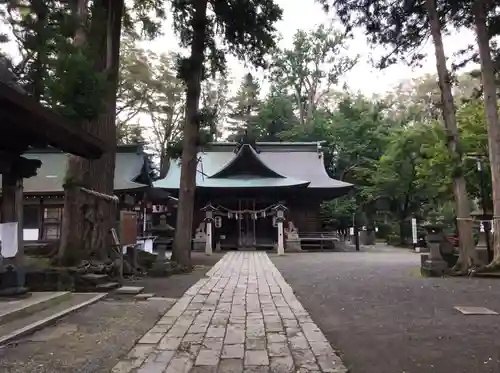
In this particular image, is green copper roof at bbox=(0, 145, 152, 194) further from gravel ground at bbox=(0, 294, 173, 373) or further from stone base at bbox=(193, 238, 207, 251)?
gravel ground at bbox=(0, 294, 173, 373)

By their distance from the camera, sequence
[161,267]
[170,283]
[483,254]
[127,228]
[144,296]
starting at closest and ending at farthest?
[144,296]
[127,228]
[170,283]
[161,267]
[483,254]

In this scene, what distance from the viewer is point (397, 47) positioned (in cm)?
1315

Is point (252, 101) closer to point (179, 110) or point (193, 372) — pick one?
point (179, 110)

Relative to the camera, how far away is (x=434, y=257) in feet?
38.5

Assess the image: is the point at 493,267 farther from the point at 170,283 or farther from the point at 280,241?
the point at 280,241

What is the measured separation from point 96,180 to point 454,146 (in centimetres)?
918

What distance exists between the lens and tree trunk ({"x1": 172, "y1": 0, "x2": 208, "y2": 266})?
1348 centimetres

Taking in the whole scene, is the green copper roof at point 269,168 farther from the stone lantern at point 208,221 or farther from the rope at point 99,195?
the rope at point 99,195

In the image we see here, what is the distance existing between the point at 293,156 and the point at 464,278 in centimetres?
1904

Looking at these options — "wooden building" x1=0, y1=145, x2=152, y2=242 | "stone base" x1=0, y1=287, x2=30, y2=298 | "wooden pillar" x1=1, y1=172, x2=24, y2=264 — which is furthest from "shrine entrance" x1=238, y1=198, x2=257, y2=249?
"stone base" x1=0, y1=287, x2=30, y2=298

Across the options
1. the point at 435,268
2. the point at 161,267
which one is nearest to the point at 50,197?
the point at 161,267

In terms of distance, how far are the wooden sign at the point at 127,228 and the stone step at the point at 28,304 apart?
2.13 meters

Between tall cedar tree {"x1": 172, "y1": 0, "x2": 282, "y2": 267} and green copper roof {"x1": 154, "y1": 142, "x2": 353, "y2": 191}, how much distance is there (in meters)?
7.90

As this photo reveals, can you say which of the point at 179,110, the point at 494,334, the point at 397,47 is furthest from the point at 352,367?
the point at 179,110
